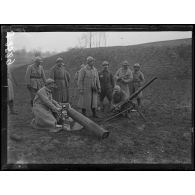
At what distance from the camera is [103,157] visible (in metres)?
5.43

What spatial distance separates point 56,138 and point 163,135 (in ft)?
6.85

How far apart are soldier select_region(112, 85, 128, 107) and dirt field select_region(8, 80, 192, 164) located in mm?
348

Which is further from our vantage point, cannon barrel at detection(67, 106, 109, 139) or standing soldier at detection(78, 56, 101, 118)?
standing soldier at detection(78, 56, 101, 118)

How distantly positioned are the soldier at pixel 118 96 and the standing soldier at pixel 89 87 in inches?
12.5

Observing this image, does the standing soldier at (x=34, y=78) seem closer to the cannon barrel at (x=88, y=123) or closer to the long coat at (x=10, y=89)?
the long coat at (x=10, y=89)

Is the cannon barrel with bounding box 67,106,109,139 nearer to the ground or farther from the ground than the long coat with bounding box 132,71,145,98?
nearer to the ground

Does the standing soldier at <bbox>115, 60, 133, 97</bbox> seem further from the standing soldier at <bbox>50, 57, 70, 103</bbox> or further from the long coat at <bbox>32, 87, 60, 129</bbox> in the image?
the long coat at <bbox>32, 87, 60, 129</bbox>

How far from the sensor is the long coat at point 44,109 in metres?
5.46

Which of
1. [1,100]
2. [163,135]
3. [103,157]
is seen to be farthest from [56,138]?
[163,135]

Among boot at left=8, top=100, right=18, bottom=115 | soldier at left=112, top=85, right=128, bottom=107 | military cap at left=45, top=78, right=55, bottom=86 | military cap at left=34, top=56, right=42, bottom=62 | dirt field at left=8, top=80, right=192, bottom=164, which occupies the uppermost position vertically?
military cap at left=34, top=56, right=42, bottom=62

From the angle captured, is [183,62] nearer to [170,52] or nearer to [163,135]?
[170,52]

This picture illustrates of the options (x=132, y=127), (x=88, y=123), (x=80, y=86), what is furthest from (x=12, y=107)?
(x=132, y=127)

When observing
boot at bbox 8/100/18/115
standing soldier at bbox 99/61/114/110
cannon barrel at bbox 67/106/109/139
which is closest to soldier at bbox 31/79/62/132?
cannon barrel at bbox 67/106/109/139

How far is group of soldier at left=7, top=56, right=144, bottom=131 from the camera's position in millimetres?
5480
